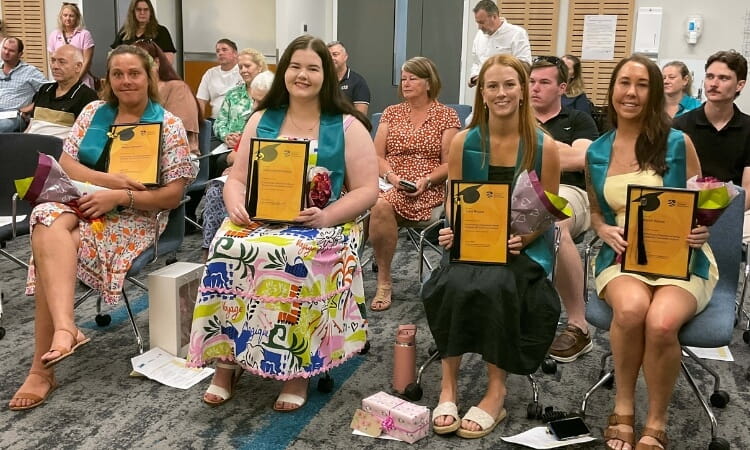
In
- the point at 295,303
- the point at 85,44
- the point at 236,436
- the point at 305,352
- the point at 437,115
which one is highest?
the point at 85,44

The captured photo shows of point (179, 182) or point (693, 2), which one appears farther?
point (693, 2)

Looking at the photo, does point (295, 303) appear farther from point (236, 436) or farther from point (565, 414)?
point (565, 414)

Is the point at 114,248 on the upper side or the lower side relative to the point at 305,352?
upper

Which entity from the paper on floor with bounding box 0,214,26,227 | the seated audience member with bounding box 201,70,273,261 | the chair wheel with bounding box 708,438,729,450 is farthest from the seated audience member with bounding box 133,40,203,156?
the chair wheel with bounding box 708,438,729,450

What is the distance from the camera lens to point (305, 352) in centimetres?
268

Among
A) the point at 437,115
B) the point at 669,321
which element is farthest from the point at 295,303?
the point at 437,115

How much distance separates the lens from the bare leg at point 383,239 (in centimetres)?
401

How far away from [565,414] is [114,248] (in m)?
1.90

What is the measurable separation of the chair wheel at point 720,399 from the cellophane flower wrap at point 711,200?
2.70 ft

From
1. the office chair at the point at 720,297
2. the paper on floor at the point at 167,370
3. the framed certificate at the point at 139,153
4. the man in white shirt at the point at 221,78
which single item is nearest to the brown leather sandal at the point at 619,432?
the office chair at the point at 720,297

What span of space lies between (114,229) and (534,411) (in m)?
1.84

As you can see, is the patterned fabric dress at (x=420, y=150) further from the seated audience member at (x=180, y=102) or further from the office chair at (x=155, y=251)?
the seated audience member at (x=180, y=102)

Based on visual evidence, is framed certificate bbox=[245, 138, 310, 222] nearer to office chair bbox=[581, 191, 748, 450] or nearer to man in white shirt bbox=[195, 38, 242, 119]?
office chair bbox=[581, 191, 748, 450]

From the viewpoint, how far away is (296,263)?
262 centimetres
